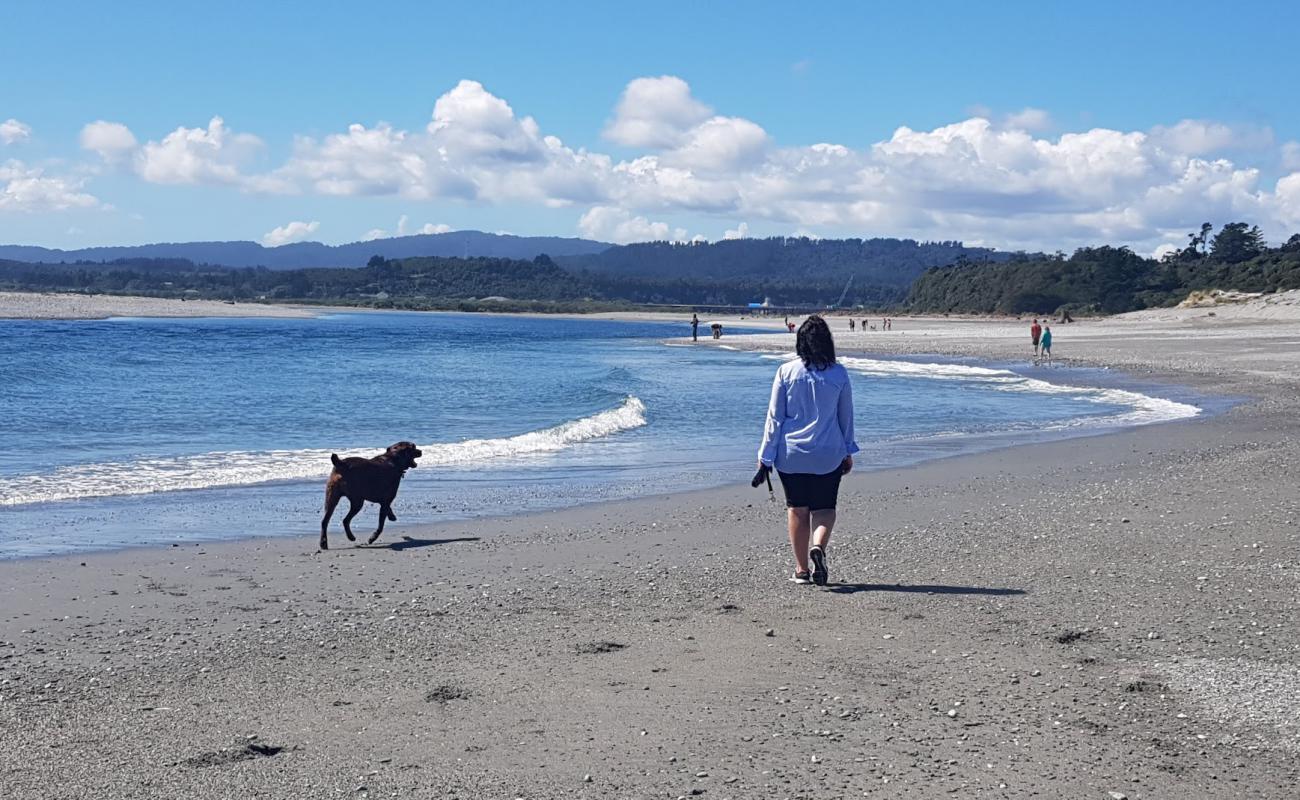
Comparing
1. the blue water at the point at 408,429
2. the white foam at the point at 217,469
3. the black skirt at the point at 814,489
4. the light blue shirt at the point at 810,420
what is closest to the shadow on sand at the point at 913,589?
the black skirt at the point at 814,489

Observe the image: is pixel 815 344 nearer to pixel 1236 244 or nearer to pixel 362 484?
pixel 362 484

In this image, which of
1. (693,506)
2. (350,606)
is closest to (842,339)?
(693,506)

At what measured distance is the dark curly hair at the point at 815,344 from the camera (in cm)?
798

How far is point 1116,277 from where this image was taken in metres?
113

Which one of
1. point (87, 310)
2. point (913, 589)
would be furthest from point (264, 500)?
point (87, 310)

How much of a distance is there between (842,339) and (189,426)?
54.8m

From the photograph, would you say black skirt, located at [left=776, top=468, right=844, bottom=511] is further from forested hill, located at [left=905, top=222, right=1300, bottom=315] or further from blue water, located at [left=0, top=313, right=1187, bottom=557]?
forested hill, located at [left=905, top=222, right=1300, bottom=315]

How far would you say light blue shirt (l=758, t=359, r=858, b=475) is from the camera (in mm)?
8070

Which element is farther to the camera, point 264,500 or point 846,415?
point 264,500

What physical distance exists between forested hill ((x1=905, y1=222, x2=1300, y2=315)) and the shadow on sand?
83.8 metres

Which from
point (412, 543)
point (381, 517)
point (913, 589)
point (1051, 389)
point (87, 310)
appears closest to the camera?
point (913, 589)

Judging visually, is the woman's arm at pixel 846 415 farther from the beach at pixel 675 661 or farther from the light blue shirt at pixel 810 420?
the beach at pixel 675 661

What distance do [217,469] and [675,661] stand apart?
1074 centimetres

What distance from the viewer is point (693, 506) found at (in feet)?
39.8
